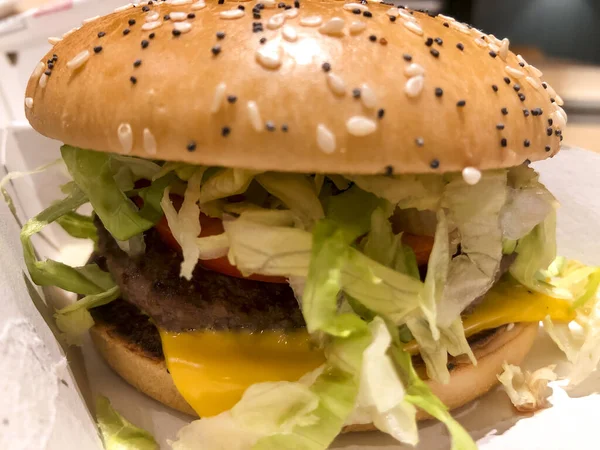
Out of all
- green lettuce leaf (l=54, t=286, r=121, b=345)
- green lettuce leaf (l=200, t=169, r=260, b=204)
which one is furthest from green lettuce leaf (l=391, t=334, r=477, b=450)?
green lettuce leaf (l=54, t=286, r=121, b=345)

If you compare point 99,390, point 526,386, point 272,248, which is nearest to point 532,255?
point 526,386

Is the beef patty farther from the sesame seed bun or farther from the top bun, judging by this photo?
the top bun

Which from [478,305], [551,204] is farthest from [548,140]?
[478,305]

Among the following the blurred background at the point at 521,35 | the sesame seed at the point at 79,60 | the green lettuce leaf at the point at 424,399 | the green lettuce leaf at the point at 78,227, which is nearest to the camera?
the green lettuce leaf at the point at 424,399

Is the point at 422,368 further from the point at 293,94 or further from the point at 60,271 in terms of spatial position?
the point at 60,271

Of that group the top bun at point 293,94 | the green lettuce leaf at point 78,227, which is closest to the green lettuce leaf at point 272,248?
the top bun at point 293,94

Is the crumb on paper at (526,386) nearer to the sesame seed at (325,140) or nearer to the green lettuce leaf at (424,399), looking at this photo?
the green lettuce leaf at (424,399)
